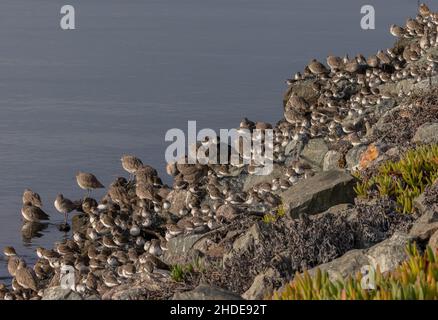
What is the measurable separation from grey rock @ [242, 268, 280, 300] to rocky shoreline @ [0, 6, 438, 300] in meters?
0.02

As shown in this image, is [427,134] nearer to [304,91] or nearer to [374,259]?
[374,259]

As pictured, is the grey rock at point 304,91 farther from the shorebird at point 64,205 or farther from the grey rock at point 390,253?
the grey rock at point 390,253

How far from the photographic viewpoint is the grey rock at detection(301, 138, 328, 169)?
968 inches

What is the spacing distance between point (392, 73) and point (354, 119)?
507 cm

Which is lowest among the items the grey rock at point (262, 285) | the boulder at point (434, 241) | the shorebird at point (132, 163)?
the grey rock at point (262, 285)

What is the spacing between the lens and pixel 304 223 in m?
14.6

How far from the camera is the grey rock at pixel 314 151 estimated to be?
2458cm

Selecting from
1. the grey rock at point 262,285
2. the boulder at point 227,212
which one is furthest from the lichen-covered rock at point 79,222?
the grey rock at point 262,285

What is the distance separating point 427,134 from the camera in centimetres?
1922

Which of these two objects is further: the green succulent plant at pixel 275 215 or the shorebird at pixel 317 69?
the shorebird at pixel 317 69

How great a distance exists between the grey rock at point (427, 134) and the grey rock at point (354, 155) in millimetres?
1825

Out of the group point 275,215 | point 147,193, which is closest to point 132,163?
point 147,193

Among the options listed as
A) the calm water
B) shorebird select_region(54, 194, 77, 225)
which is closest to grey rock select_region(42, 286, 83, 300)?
the calm water

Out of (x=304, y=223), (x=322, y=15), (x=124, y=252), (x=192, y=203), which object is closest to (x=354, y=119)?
(x=192, y=203)
